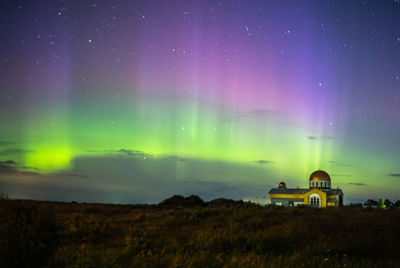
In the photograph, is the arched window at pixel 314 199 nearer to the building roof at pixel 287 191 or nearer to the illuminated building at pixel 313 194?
the illuminated building at pixel 313 194

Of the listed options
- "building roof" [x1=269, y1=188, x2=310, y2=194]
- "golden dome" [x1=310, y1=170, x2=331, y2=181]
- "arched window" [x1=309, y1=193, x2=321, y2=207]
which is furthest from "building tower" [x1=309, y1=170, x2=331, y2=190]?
"arched window" [x1=309, y1=193, x2=321, y2=207]

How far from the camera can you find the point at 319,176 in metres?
76.0

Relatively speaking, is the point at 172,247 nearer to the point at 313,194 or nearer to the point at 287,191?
the point at 313,194

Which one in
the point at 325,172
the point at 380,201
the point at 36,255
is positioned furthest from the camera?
the point at 325,172

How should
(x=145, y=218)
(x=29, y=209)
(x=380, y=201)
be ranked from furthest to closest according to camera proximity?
(x=380, y=201)
(x=145, y=218)
(x=29, y=209)

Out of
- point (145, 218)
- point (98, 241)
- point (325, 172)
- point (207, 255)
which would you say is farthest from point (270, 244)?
point (325, 172)

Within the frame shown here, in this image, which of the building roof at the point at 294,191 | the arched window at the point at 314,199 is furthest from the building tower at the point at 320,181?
the arched window at the point at 314,199

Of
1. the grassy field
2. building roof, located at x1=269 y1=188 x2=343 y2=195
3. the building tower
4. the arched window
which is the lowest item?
the arched window

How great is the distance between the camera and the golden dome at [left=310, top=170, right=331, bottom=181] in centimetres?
7562

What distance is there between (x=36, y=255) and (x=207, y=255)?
4.21m

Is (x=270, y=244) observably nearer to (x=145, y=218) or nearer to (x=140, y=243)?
(x=140, y=243)

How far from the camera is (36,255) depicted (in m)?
9.61

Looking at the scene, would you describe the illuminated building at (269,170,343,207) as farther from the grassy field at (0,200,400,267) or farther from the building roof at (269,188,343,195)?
the grassy field at (0,200,400,267)

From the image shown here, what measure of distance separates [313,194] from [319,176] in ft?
16.5
